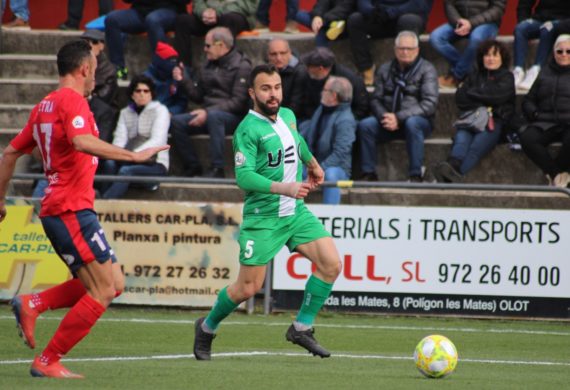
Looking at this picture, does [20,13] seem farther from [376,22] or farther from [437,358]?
[437,358]

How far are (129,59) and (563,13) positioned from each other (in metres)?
6.27

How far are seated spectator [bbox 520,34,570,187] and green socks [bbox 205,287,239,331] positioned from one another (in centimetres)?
614

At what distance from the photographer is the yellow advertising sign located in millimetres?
13680

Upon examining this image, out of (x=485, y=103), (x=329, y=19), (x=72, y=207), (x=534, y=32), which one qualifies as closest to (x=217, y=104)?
(x=329, y=19)

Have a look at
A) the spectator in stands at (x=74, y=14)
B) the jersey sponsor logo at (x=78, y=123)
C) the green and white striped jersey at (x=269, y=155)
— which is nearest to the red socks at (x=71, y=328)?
the jersey sponsor logo at (x=78, y=123)

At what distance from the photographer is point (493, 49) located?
49.3 feet

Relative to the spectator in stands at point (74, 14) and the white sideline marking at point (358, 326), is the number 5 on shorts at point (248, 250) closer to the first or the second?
the white sideline marking at point (358, 326)


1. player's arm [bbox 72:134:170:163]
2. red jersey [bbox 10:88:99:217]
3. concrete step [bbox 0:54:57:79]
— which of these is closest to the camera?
player's arm [bbox 72:134:170:163]

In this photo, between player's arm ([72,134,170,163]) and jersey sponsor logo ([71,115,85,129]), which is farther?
jersey sponsor logo ([71,115,85,129])

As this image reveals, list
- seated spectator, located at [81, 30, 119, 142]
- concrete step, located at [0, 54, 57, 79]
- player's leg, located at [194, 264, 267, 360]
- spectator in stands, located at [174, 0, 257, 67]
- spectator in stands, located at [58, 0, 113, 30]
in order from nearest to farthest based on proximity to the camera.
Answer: player's leg, located at [194, 264, 267, 360]
seated spectator, located at [81, 30, 119, 142]
spectator in stands, located at [174, 0, 257, 67]
concrete step, located at [0, 54, 57, 79]
spectator in stands, located at [58, 0, 113, 30]

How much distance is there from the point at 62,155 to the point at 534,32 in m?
9.51

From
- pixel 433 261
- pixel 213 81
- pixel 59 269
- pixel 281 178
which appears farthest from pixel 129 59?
pixel 281 178

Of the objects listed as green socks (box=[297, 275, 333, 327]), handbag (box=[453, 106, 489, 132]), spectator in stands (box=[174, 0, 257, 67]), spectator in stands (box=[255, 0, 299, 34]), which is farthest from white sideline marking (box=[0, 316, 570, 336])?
spectator in stands (box=[255, 0, 299, 34])

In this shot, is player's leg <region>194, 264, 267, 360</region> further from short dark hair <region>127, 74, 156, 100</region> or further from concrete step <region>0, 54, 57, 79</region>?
concrete step <region>0, 54, 57, 79</region>
